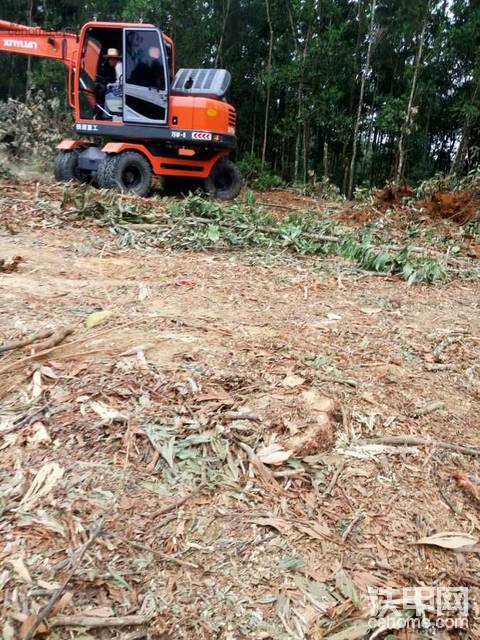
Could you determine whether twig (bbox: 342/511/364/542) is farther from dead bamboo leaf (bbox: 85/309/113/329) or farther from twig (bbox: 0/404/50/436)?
dead bamboo leaf (bbox: 85/309/113/329)

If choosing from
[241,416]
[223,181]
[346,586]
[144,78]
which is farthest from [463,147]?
[346,586]

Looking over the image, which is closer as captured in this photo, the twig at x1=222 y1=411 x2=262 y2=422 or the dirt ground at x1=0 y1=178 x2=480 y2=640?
the dirt ground at x1=0 y1=178 x2=480 y2=640

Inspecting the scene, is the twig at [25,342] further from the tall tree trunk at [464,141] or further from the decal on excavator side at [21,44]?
the tall tree trunk at [464,141]

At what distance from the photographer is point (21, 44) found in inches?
348

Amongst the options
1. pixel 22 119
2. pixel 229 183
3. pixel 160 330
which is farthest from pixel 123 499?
pixel 22 119

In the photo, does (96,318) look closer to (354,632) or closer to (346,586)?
(346,586)

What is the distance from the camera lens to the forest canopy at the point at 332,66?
49.8ft

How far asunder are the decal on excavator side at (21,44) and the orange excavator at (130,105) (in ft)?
0.05

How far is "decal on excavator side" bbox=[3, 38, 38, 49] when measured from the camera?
8789 mm

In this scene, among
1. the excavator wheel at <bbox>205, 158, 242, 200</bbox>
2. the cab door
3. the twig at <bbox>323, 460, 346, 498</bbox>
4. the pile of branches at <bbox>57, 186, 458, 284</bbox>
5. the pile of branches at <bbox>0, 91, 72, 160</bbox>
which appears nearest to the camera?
the twig at <bbox>323, 460, 346, 498</bbox>

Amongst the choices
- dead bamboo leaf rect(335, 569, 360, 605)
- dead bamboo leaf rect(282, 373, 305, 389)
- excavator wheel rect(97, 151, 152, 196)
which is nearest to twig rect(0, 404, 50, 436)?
dead bamboo leaf rect(282, 373, 305, 389)

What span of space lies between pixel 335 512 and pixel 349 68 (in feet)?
57.3

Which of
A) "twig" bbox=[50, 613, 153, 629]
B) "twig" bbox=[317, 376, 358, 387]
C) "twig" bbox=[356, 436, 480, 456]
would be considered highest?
"twig" bbox=[317, 376, 358, 387]

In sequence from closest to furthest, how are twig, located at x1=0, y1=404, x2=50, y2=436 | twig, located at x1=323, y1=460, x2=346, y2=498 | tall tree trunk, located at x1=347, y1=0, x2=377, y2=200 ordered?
1. twig, located at x1=323, y1=460, x2=346, y2=498
2. twig, located at x1=0, y1=404, x2=50, y2=436
3. tall tree trunk, located at x1=347, y1=0, x2=377, y2=200
